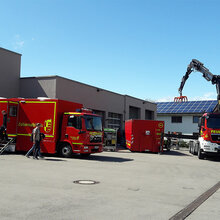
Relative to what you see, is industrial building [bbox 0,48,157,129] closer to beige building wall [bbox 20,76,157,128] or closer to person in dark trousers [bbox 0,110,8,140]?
beige building wall [bbox 20,76,157,128]

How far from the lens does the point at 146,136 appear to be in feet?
78.1

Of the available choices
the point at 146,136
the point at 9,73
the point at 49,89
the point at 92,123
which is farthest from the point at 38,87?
the point at 92,123

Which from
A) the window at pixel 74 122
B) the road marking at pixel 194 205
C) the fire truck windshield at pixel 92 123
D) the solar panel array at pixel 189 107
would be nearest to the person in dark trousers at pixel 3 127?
the window at pixel 74 122

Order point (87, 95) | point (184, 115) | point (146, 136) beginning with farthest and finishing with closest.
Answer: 1. point (184, 115)
2. point (87, 95)
3. point (146, 136)

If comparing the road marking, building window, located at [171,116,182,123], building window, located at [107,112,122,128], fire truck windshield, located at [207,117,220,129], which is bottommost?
the road marking

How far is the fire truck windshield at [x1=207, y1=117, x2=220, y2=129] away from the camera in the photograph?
18.3 meters

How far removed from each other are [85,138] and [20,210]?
10.4 meters

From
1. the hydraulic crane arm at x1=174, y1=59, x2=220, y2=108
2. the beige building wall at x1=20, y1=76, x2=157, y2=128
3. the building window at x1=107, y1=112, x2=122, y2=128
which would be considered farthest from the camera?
the building window at x1=107, y1=112, x2=122, y2=128

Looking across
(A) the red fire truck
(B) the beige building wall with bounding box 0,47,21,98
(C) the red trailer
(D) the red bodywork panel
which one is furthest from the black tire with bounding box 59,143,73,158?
(B) the beige building wall with bounding box 0,47,21,98

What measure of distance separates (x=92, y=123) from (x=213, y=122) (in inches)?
283

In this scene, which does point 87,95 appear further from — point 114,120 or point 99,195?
point 99,195

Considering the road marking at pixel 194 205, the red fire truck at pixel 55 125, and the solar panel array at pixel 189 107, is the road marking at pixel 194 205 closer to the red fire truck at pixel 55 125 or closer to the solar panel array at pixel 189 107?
the red fire truck at pixel 55 125

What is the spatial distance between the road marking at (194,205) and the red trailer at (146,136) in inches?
559

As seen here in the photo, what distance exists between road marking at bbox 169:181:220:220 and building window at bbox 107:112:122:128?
2345cm
